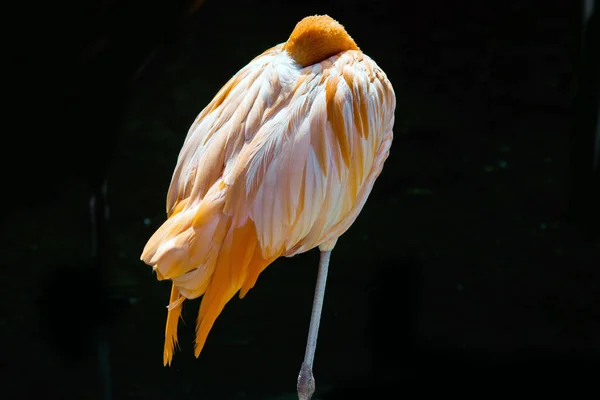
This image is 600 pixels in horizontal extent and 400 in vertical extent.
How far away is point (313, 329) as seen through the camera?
2553 mm

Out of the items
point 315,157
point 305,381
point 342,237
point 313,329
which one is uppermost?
point 315,157

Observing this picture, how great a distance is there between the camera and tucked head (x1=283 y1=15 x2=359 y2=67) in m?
A: 2.54

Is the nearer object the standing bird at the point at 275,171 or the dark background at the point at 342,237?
the standing bird at the point at 275,171

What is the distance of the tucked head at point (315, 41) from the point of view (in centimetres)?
254

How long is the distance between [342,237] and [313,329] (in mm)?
1690

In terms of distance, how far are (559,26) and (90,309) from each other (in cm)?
330

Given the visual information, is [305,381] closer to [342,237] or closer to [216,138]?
[216,138]

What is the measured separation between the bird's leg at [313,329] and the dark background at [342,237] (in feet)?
2.06

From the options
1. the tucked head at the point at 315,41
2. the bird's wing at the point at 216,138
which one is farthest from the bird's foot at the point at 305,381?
the tucked head at the point at 315,41

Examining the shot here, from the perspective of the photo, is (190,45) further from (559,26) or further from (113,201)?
(559,26)

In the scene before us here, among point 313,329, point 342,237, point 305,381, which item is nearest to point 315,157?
point 313,329

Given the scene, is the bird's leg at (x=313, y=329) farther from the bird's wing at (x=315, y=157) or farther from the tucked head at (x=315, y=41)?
the tucked head at (x=315, y=41)

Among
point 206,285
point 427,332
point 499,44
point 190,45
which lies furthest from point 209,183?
point 499,44

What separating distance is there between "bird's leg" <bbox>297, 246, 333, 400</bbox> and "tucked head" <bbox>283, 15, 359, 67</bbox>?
51 cm
